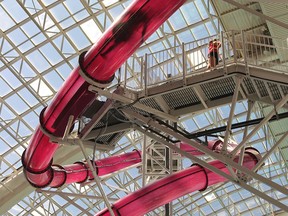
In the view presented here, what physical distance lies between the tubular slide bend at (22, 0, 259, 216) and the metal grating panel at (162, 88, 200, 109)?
228 cm

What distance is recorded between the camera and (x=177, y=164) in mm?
19438

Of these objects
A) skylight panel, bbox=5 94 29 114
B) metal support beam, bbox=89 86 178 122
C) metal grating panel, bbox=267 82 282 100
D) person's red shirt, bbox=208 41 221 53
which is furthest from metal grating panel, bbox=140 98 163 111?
skylight panel, bbox=5 94 29 114

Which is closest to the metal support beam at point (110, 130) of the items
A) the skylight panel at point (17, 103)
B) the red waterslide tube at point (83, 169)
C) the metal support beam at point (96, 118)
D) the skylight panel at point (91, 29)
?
the metal support beam at point (96, 118)

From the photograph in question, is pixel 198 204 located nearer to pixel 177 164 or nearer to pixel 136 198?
pixel 177 164

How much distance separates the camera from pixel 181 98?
14086 mm

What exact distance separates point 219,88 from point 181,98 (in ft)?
4.14

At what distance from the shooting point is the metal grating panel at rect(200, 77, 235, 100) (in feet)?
43.1

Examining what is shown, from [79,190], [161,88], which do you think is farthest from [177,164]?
[79,190]

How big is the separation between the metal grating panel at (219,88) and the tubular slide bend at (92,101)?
8.87 ft

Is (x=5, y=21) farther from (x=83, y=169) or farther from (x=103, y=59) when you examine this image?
(x=103, y=59)

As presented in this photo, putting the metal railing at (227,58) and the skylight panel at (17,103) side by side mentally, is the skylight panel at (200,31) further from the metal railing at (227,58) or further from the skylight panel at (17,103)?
the skylight panel at (17,103)

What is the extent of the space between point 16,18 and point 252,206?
26.4 metres

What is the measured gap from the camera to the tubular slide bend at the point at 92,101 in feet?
37.0

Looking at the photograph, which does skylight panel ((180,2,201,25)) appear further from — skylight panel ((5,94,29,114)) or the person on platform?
the person on platform
